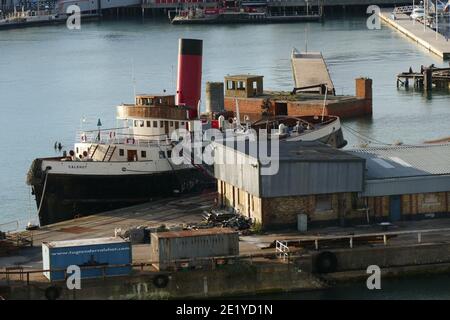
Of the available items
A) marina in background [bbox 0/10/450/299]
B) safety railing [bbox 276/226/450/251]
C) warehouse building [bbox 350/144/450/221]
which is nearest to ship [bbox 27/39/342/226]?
marina in background [bbox 0/10/450/299]

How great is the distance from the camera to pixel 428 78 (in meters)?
94.9

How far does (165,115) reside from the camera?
5431cm

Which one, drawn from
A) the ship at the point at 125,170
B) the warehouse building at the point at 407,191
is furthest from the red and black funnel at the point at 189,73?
the warehouse building at the point at 407,191

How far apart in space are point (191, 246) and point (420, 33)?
99237mm

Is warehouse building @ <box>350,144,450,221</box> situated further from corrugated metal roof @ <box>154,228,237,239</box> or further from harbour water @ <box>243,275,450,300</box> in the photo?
corrugated metal roof @ <box>154,228,237,239</box>

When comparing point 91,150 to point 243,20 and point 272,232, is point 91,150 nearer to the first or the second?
point 272,232

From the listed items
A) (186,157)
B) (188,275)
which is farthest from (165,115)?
(188,275)

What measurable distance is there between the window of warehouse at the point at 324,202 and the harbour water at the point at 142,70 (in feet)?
49.9

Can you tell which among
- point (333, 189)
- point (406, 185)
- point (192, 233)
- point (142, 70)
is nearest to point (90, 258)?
point (192, 233)

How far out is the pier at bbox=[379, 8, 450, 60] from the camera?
11944cm

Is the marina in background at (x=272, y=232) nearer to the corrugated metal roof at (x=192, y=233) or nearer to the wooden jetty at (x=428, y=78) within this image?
the corrugated metal roof at (x=192, y=233)

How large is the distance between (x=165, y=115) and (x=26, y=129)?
29305 millimetres

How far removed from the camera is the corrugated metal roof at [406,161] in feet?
148

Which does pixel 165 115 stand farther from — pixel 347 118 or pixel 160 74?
pixel 160 74
